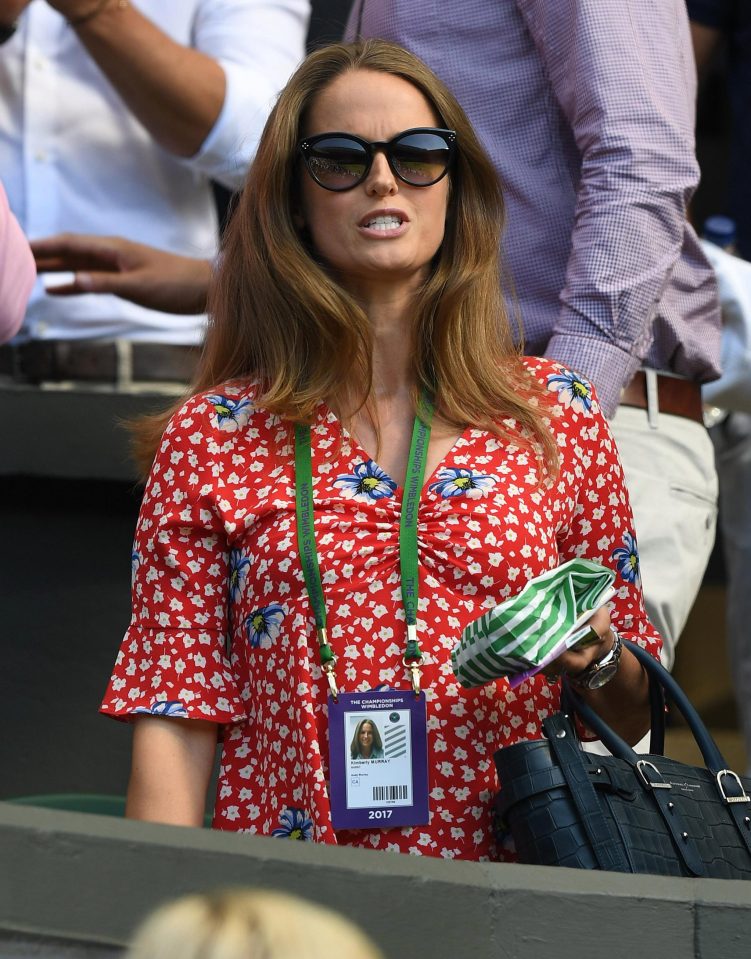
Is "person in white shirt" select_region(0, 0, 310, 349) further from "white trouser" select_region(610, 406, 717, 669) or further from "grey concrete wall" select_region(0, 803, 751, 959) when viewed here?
"grey concrete wall" select_region(0, 803, 751, 959)

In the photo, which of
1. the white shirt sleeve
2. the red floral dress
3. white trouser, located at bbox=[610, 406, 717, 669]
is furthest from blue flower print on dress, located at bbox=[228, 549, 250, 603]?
the white shirt sleeve

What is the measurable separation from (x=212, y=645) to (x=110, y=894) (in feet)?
1.59

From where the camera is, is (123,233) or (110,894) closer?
(110,894)

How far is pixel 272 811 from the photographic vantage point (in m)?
2.14

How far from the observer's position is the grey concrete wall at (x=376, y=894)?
1.81 meters

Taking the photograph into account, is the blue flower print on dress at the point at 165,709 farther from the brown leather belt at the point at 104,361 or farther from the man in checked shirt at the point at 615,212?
the brown leather belt at the point at 104,361

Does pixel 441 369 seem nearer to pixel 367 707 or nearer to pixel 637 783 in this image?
pixel 367 707

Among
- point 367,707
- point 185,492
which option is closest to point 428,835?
point 367,707

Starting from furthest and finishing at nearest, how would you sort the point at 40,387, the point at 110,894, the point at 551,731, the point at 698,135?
the point at 698,135 → the point at 40,387 → the point at 551,731 → the point at 110,894

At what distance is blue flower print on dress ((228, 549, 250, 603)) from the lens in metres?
2.21

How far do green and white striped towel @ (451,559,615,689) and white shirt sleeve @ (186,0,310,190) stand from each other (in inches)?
73.3

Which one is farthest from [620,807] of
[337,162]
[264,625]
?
[337,162]

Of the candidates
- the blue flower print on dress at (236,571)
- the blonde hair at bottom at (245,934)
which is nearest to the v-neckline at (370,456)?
the blue flower print on dress at (236,571)

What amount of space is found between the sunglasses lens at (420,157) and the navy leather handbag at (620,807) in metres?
0.86
